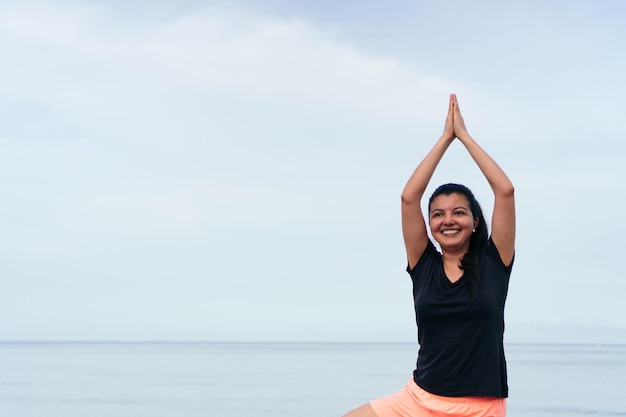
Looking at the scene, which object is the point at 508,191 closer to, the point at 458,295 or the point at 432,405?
the point at 458,295

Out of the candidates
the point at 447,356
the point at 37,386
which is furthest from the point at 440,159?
the point at 37,386

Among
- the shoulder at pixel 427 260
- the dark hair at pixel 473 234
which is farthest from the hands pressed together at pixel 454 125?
the shoulder at pixel 427 260

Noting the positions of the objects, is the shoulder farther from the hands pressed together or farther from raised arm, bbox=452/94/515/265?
the hands pressed together

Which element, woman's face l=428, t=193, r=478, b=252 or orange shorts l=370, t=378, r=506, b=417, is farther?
woman's face l=428, t=193, r=478, b=252

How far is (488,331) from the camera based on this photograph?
3.56 m

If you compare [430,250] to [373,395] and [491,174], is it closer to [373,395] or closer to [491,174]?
[491,174]

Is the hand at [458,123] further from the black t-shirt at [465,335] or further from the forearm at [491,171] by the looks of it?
the black t-shirt at [465,335]

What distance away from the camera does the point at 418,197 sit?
148 inches

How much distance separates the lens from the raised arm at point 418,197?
374 cm

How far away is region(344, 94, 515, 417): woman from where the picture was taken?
3559 millimetres

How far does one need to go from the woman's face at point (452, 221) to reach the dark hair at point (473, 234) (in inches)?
0.9

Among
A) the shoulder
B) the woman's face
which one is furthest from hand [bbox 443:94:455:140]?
the shoulder

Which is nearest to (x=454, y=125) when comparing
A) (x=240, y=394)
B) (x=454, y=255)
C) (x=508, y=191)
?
(x=508, y=191)

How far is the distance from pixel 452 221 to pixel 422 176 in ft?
0.72
